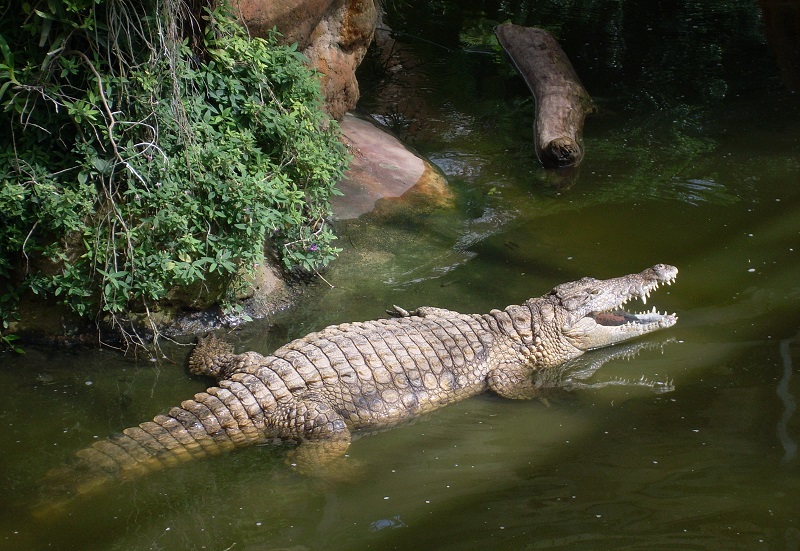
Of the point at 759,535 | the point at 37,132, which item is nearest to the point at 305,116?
the point at 37,132

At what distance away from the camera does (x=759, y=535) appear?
371 cm

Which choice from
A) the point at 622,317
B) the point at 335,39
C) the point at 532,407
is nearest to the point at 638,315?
the point at 622,317

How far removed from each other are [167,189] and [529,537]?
9.83 feet

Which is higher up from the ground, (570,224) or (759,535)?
(570,224)

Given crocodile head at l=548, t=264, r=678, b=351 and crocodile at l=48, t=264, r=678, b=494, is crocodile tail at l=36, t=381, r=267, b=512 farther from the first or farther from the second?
crocodile head at l=548, t=264, r=678, b=351

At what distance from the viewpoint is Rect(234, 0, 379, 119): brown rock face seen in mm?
6578

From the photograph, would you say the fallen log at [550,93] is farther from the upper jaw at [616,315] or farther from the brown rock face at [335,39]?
the upper jaw at [616,315]

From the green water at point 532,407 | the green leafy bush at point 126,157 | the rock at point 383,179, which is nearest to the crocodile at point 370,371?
the green water at point 532,407

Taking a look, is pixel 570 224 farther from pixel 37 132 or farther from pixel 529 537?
pixel 37 132

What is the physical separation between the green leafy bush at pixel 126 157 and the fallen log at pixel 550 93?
3350 millimetres

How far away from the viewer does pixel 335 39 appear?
24.1 feet

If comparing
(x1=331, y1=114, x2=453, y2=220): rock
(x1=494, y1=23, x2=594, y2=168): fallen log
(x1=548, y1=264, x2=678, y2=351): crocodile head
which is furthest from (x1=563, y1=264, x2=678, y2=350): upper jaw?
(x1=494, y1=23, x2=594, y2=168): fallen log

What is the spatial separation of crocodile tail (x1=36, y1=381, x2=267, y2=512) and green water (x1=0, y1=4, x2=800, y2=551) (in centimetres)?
9

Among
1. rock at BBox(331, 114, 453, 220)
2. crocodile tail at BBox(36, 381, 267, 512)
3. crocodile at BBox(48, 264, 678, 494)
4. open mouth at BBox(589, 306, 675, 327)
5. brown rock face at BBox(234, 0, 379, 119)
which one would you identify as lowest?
crocodile tail at BBox(36, 381, 267, 512)
